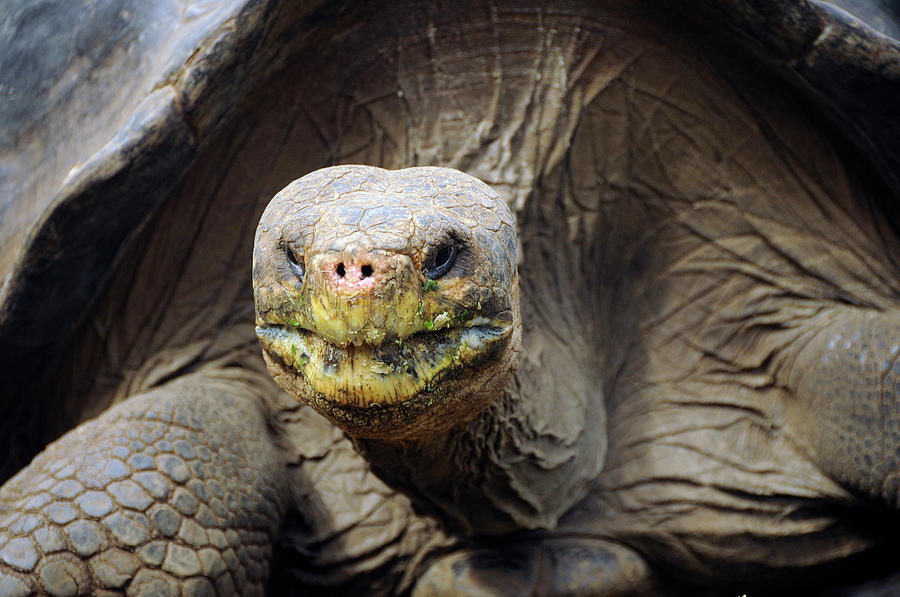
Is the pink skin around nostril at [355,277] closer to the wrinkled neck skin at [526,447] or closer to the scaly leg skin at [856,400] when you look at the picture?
the wrinkled neck skin at [526,447]

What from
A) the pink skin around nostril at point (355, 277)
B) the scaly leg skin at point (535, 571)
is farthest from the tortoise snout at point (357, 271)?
the scaly leg skin at point (535, 571)

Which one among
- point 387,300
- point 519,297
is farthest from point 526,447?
point 387,300

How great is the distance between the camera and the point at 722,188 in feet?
8.38

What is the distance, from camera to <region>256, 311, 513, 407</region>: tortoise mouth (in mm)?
1405

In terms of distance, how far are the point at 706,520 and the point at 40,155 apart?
2.01 metres

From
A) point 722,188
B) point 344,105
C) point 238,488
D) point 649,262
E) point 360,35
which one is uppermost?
point 360,35

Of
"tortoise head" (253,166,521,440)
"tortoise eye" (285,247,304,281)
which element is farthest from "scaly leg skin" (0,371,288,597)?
"tortoise eye" (285,247,304,281)

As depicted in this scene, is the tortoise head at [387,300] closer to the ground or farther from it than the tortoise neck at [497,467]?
farther from it

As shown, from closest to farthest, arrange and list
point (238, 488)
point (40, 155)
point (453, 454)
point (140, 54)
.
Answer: point (453, 454)
point (238, 488)
point (140, 54)
point (40, 155)

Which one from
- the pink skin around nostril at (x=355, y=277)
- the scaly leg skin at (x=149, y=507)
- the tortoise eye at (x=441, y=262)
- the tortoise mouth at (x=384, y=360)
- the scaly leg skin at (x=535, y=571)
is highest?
the pink skin around nostril at (x=355, y=277)

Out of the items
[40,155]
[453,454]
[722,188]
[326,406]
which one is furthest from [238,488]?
[722,188]

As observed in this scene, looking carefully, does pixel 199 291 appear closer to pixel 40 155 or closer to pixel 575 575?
pixel 40 155

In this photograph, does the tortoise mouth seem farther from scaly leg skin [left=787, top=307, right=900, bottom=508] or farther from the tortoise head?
scaly leg skin [left=787, top=307, right=900, bottom=508]

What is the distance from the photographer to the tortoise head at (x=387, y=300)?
1372mm
